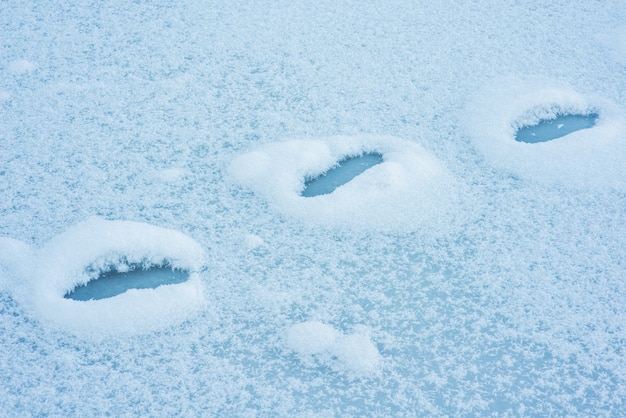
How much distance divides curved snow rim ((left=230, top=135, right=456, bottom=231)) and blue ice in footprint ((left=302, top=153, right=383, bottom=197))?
0.04 feet

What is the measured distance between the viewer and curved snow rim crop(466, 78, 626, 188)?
150 centimetres

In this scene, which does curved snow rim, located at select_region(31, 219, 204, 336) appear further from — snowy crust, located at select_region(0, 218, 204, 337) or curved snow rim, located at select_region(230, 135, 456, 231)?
curved snow rim, located at select_region(230, 135, 456, 231)

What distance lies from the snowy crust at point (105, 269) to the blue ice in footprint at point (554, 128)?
916 millimetres

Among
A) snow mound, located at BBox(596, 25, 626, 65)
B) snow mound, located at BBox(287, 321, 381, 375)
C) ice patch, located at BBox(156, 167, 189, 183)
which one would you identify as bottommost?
snow mound, located at BBox(287, 321, 381, 375)

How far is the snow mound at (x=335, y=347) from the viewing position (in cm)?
111

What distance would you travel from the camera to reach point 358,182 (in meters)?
1.45

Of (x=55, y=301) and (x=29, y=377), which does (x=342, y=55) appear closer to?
(x=55, y=301)

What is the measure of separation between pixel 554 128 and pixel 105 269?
3.93 feet

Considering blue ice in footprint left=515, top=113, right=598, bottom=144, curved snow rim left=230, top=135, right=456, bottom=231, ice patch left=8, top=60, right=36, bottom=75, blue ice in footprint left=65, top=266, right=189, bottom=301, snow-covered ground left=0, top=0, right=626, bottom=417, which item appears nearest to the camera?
snow-covered ground left=0, top=0, right=626, bottom=417

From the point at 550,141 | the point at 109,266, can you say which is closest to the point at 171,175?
the point at 109,266

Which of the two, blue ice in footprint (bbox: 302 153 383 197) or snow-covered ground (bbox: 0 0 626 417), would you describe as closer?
snow-covered ground (bbox: 0 0 626 417)

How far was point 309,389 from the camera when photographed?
1.08m

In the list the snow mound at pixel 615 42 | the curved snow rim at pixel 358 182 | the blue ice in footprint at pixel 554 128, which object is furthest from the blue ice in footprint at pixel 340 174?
the snow mound at pixel 615 42

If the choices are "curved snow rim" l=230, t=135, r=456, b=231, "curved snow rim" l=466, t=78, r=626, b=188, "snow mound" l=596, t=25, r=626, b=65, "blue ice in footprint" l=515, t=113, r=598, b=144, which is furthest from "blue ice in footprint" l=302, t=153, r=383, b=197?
"snow mound" l=596, t=25, r=626, b=65
